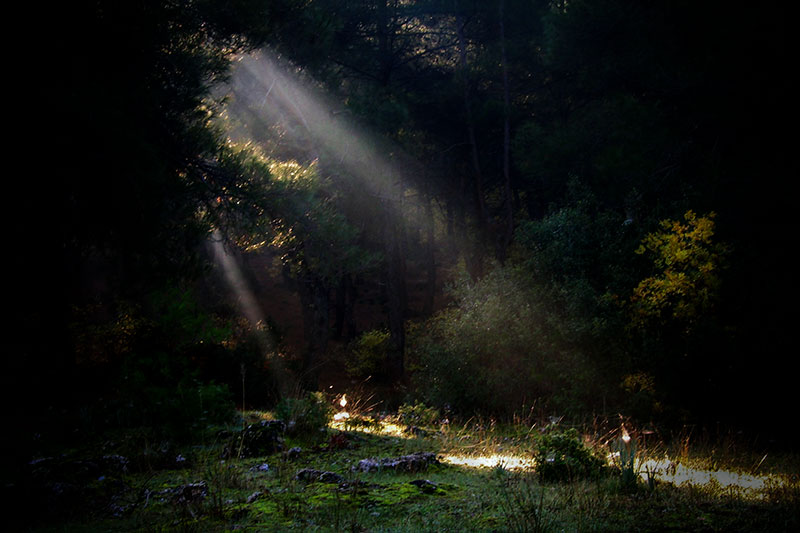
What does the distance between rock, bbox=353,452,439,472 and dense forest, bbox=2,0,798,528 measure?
2.57 m

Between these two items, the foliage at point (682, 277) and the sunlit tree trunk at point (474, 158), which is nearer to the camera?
the foliage at point (682, 277)

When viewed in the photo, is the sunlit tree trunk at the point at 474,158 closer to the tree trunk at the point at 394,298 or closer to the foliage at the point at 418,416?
the tree trunk at the point at 394,298

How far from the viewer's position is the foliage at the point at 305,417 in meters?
7.07

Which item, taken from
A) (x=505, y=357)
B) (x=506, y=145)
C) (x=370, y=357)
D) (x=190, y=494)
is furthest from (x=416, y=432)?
(x=506, y=145)

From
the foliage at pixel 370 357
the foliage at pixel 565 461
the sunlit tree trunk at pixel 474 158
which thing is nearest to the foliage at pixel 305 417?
the foliage at pixel 565 461

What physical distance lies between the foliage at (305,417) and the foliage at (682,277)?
6387mm

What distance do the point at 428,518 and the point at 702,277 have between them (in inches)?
332

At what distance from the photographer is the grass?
334cm

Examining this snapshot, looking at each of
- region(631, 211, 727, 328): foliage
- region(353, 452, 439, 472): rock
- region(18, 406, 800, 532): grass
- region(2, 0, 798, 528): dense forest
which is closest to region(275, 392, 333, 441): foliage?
region(2, 0, 798, 528): dense forest

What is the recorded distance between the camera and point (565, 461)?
4.69m

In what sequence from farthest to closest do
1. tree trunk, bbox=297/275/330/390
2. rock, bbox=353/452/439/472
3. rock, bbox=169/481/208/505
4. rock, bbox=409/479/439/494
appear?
tree trunk, bbox=297/275/330/390, rock, bbox=353/452/439/472, rock, bbox=409/479/439/494, rock, bbox=169/481/208/505

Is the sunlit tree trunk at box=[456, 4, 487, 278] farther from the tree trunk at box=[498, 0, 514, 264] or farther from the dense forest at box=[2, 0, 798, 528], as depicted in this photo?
the dense forest at box=[2, 0, 798, 528]

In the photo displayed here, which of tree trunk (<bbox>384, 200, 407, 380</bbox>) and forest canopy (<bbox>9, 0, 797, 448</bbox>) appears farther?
tree trunk (<bbox>384, 200, 407, 380</bbox>)

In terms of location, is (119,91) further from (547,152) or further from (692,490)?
(547,152)
